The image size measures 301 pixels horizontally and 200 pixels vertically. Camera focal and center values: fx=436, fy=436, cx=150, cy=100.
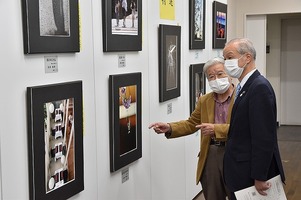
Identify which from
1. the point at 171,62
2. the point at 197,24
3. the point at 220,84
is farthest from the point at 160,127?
the point at 197,24

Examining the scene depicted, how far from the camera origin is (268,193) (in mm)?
2646

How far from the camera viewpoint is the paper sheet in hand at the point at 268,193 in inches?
103

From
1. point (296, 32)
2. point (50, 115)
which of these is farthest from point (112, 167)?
Answer: point (296, 32)

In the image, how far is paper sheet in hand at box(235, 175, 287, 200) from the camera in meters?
2.61

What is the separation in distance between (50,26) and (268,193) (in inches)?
63.2

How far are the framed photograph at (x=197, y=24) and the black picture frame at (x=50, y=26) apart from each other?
2.15 meters

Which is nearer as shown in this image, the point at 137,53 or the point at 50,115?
the point at 50,115

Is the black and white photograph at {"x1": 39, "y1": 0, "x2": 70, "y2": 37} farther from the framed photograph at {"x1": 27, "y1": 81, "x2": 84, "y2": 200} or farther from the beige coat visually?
the beige coat

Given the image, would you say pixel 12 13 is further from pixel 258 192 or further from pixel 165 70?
pixel 165 70

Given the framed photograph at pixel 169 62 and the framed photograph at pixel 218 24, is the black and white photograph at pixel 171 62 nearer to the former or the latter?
the framed photograph at pixel 169 62

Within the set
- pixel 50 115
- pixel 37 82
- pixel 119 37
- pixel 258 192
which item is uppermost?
pixel 119 37

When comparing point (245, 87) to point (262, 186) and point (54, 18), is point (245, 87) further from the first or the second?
point (54, 18)

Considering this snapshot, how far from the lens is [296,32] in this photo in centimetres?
941

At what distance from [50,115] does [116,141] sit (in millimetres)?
786
